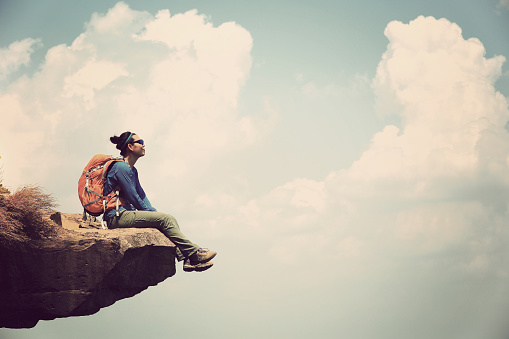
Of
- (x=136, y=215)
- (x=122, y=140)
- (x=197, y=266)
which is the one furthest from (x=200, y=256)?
(x=122, y=140)

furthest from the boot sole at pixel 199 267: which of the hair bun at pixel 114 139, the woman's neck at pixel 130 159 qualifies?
the hair bun at pixel 114 139

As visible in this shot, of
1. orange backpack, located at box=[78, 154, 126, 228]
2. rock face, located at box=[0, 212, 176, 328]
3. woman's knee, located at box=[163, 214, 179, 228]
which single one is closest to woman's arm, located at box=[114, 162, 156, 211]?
orange backpack, located at box=[78, 154, 126, 228]

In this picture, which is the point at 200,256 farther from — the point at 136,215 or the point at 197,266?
the point at 136,215

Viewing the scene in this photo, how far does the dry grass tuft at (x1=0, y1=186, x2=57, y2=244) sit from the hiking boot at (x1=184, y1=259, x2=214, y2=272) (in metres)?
2.96

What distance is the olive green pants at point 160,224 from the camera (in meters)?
11.8

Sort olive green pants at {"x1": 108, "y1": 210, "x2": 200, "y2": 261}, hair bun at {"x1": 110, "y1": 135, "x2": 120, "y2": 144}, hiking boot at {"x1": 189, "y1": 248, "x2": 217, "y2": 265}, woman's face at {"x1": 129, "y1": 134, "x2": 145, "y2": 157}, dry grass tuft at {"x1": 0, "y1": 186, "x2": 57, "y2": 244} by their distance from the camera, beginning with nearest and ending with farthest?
1. dry grass tuft at {"x1": 0, "y1": 186, "x2": 57, "y2": 244}
2. olive green pants at {"x1": 108, "y1": 210, "x2": 200, "y2": 261}
3. hiking boot at {"x1": 189, "y1": 248, "x2": 217, "y2": 265}
4. woman's face at {"x1": 129, "y1": 134, "x2": 145, "y2": 157}
5. hair bun at {"x1": 110, "y1": 135, "x2": 120, "y2": 144}

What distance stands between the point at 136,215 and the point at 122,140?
70.6 inches

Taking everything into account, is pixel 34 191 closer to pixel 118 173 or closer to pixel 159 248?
pixel 118 173

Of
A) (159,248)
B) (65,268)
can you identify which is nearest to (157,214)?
(159,248)

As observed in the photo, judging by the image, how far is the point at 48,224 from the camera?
11.1 m

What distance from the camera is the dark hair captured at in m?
12.2

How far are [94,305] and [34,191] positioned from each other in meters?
2.70

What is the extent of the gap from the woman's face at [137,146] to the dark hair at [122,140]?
92mm

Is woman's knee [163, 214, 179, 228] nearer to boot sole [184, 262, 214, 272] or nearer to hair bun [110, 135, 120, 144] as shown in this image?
boot sole [184, 262, 214, 272]
